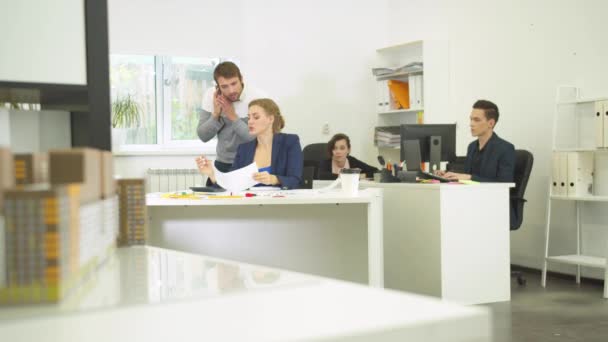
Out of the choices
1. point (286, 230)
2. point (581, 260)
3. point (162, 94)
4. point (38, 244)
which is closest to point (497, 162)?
point (581, 260)

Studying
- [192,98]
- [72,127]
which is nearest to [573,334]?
[72,127]

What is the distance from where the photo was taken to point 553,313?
4.35 metres

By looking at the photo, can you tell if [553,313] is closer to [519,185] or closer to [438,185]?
[438,185]

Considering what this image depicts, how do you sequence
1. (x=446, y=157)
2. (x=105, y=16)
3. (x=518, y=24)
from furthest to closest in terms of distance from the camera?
(x=518, y=24) < (x=446, y=157) < (x=105, y=16)

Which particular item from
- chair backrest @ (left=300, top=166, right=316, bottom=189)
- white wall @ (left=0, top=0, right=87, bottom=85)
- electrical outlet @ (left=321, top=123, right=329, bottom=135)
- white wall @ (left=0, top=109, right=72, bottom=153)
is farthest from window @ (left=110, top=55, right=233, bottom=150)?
white wall @ (left=0, top=0, right=87, bottom=85)

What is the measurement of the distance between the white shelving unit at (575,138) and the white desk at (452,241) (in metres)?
0.88

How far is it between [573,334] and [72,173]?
141 inches

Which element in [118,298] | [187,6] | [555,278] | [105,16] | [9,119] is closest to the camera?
[118,298]

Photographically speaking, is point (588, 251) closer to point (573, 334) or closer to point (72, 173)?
point (573, 334)

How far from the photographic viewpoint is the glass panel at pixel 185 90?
670 centimetres

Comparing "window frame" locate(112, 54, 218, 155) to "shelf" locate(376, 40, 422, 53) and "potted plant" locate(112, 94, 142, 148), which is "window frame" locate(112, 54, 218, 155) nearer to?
"potted plant" locate(112, 94, 142, 148)

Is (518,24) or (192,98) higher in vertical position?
(518,24)

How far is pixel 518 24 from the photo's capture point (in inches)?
239

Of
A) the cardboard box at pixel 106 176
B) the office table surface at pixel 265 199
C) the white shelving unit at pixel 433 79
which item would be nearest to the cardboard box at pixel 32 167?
the cardboard box at pixel 106 176
